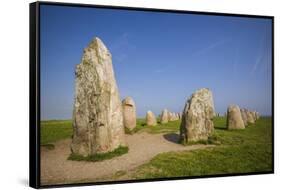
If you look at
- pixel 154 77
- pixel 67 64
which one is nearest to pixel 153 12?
pixel 154 77

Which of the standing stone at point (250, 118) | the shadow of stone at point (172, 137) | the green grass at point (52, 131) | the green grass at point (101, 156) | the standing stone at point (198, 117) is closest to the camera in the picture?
the green grass at point (52, 131)

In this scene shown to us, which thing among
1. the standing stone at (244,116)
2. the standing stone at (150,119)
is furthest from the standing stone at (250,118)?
the standing stone at (150,119)

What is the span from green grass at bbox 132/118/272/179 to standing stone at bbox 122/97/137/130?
541 millimetres

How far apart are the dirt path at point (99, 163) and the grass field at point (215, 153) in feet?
0.25

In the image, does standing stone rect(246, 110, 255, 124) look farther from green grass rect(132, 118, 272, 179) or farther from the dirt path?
the dirt path

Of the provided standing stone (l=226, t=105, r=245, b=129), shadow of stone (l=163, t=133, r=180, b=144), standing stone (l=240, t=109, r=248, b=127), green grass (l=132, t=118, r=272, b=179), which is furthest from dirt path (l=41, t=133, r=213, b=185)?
standing stone (l=240, t=109, r=248, b=127)

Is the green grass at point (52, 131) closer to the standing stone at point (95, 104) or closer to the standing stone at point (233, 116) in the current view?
the standing stone at point (95, 104)

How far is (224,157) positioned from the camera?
9125 millimetres

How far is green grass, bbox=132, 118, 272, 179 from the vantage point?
28.4ft

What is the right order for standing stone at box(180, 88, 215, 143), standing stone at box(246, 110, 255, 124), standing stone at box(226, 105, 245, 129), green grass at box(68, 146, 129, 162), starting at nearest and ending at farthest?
1. green grass at box(68, 146, 129, 162)
2. standing stone at box(180, 88, 215, 143)
3. standing stone at box(226, 105, 245, 129)
4. standing stone at box(246, 110, 255, 124)

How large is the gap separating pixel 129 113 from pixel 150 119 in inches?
12.0

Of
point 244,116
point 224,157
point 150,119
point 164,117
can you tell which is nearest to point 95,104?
point 150,119

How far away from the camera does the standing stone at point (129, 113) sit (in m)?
8.49

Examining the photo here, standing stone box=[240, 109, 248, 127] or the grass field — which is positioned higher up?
standing stone box=[240, 109, 248, 127]
